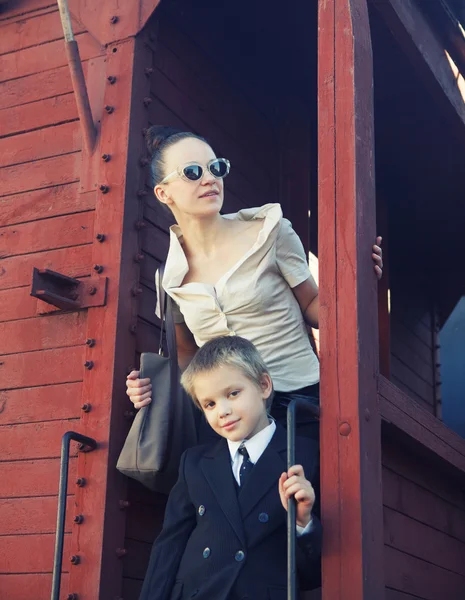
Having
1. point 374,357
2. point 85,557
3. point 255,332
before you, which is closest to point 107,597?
point 85,557

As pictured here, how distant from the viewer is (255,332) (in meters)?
3.98

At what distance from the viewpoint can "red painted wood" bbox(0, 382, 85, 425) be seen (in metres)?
4.34

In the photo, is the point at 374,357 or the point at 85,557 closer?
the point at 374,357

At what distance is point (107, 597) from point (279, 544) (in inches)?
38.7

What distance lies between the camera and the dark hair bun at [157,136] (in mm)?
4328

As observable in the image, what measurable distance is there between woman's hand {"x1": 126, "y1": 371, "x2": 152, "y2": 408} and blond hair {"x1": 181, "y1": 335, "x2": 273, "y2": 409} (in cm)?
45

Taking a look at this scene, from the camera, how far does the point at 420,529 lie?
15.2 feet

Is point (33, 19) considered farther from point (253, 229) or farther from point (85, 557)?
point (85, 557)

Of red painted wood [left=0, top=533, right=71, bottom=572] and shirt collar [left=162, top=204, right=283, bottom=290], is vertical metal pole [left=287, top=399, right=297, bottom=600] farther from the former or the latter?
red painted wood [left=0, top=533, right=71, bottom=572]

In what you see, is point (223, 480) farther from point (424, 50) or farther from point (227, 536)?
point (424, 50)

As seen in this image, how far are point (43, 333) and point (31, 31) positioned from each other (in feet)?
6.02

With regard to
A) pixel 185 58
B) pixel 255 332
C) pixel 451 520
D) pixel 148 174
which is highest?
pixel 185 58

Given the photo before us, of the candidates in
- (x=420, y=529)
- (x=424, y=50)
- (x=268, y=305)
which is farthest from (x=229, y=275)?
(x=424, y=50)

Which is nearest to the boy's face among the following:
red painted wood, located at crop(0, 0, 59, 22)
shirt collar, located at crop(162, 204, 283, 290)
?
shirt collar, located at crop(162, 204, 283, 290)
